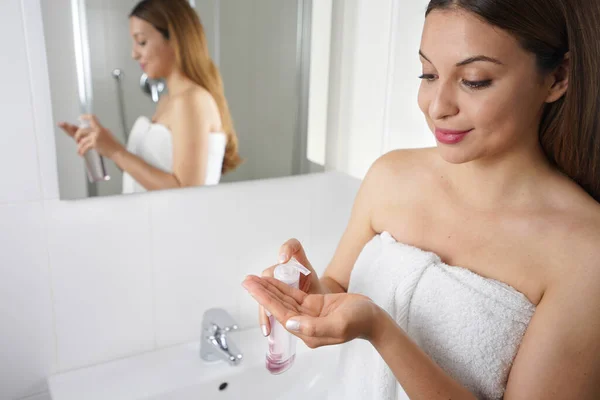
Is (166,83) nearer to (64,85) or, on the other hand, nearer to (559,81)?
(64,85)

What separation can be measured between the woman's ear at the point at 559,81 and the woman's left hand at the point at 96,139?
86 cm

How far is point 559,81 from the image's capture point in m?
0.70

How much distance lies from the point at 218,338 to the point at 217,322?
39 millimetres

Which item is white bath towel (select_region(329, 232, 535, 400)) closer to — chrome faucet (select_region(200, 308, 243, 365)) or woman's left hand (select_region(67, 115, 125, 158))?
chrome faucet (select_region(200, 308, 243, 365))

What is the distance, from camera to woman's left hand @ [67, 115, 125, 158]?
3.65 ft

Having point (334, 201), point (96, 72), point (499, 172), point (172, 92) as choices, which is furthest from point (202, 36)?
point (499, 172)

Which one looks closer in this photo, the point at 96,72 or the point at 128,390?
the point at 96,72

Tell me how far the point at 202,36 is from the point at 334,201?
60cm

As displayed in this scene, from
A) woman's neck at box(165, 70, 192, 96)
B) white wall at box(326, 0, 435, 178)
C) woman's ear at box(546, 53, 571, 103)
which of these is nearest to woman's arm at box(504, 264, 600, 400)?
woman's ear at box(546, 53, 571, 103)

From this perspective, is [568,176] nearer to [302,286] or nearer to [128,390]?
[302,286]

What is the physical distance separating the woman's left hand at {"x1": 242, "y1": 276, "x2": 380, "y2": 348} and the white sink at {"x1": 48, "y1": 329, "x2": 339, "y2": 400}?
662 millimetres

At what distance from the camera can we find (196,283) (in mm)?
1357

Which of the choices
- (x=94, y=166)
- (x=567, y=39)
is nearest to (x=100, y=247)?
(x=94, y=166)

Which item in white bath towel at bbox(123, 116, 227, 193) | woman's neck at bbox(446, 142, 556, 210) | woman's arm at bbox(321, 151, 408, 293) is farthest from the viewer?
white bath towel at bbox(123, 116, 227, 193)
